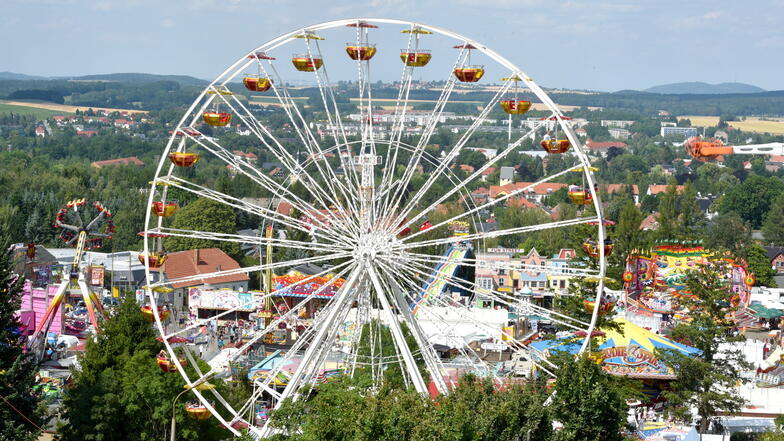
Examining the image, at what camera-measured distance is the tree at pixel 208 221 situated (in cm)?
9675

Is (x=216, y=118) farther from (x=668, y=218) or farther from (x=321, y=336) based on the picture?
(x=668, y=218)

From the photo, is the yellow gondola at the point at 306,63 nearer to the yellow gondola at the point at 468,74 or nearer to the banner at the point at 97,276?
the yellow gondola at the point at 468,74

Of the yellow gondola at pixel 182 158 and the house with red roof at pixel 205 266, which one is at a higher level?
the yellow gondola at pixel 182 158

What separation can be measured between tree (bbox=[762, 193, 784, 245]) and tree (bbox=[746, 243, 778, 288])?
2813 centimetres

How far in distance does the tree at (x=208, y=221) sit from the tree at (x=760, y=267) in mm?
39417

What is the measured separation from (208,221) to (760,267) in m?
43.1

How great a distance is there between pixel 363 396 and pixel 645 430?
15.8 meters

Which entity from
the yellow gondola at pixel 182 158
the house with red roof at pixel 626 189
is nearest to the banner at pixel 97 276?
the yellow gondola at pixel 182 158

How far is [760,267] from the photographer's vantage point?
93.9 meters

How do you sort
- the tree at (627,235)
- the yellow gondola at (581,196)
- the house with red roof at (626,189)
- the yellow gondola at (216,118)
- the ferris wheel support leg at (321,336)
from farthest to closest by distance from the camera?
1. the house with red roof at (626,189)
2. the tree at (627,235)
3. the yellow gondola at (216,118)
4. the yellow gondola at (581,196)
5. the ferris wheel support leg at (321,336)

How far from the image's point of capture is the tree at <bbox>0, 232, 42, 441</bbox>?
39.5 metres

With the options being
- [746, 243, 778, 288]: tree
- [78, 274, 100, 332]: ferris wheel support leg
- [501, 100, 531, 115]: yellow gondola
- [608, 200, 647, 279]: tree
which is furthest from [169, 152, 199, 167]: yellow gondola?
[746, 243, 778, 288]: tree

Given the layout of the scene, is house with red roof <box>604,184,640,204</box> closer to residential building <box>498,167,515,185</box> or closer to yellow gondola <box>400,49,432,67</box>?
residential building <box>498,167,515,185</box>

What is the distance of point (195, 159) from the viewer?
4003 cm
